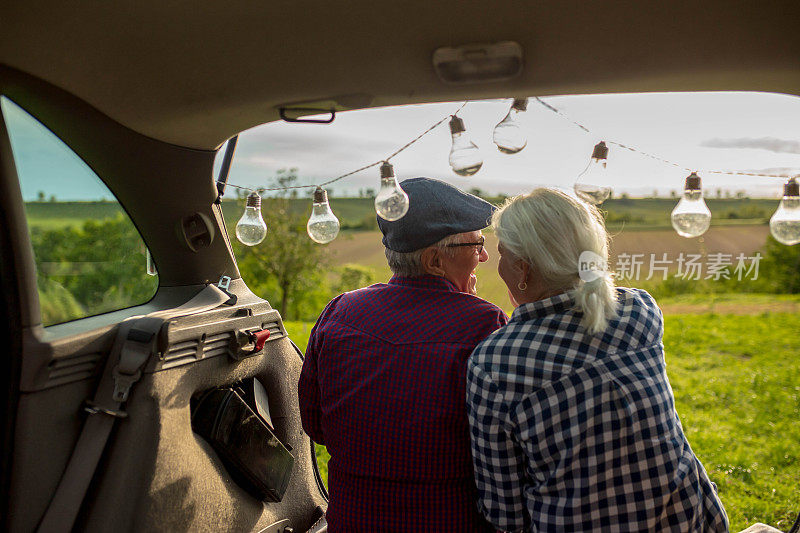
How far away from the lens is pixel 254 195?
2203 millimetres

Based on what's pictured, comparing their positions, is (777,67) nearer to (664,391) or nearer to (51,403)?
(664,391)

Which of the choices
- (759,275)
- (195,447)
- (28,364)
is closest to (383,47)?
(28,364)

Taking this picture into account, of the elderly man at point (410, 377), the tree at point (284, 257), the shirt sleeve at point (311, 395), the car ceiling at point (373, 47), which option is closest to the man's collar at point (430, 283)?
the elderly man at point (410, 377)

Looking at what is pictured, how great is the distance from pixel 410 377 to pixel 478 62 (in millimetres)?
875

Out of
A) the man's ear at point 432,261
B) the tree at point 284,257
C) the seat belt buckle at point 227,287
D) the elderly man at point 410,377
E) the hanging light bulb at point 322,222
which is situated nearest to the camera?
→ the elderly man at point 410,377

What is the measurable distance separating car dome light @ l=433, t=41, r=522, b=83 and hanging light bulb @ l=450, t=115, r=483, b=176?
159 mm

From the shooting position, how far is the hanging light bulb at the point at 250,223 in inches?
85.6

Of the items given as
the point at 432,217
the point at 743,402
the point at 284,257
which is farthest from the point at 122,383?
the point at 284,257

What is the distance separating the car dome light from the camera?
142 centimetres

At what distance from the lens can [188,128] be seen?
6.57 ft

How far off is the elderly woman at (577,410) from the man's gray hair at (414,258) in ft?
1.01

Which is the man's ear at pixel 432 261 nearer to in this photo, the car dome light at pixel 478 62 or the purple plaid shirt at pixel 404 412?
the purple plaid shirt at pixel 404 412

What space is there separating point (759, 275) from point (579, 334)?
13.8 metres

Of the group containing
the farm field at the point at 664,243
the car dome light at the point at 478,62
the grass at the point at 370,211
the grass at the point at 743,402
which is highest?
the car dome light at the point at 478,62
